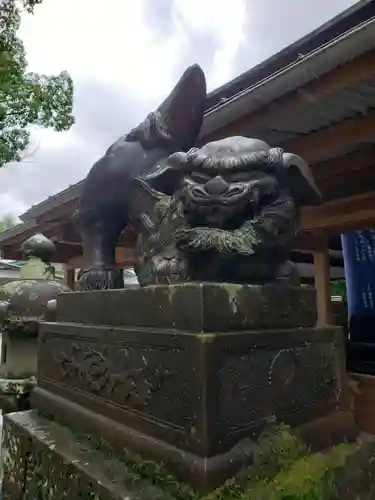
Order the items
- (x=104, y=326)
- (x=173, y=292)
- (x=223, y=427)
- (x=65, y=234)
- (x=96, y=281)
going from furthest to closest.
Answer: (x=65, y=234), (x=96, y=281), (x=104, y=326), (x=173, y=292), (x=223, y=427)

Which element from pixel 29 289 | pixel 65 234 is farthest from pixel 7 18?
pixel 29 289

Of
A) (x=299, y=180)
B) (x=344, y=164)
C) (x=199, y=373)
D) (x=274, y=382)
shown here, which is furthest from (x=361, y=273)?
(x=199, y=373)

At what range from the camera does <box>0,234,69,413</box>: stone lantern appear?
83.4 inches

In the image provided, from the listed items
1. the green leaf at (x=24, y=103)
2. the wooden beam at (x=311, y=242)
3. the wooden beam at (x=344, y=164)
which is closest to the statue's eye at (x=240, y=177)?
the wooden beam at (x=344, y=164)

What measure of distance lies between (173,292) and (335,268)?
796 cm

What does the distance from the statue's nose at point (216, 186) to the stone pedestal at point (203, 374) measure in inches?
11.6

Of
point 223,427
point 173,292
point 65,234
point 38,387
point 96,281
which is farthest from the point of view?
point 65,234

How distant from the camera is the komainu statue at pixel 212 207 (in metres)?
1.27

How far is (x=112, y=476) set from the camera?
45.6 inches

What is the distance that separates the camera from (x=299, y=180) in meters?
1.42

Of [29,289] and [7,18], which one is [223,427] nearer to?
[29,289]

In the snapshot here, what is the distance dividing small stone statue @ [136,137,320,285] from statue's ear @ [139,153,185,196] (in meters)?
0.01

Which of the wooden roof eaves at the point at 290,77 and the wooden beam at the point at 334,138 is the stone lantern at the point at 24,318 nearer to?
the wooden roof eaves at the point at 290,77

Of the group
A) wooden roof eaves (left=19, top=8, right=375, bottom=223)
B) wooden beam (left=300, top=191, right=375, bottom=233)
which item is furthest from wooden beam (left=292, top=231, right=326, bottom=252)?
wooden roof eaves (left=19, top=8, right=375, bottom=223)
